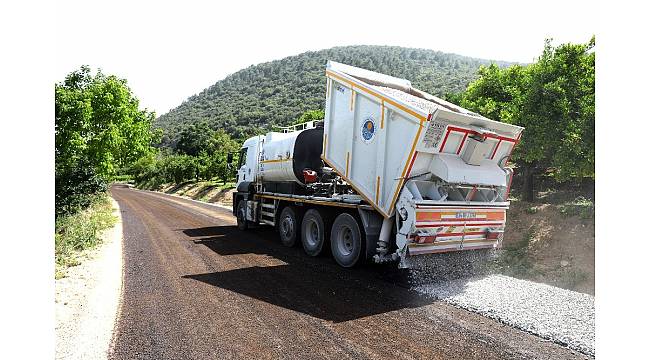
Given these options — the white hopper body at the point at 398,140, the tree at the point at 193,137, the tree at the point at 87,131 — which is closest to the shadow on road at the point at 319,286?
the white hopper body at the point at 398,140

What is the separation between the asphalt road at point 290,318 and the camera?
4062 millimetres

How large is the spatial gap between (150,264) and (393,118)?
577cm

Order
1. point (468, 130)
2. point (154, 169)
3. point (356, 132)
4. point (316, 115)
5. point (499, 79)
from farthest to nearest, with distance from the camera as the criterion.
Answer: point (154, 169)
point (316, 115)
point (499, 79)
point (356, 132)
point (468, 130)

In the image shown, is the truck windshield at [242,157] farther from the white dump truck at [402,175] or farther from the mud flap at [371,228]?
the mud flap at [371,228]

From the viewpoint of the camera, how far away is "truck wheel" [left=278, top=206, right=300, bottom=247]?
9805 millimetres

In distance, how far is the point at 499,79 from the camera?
16016 millimetres

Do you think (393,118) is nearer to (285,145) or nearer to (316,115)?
(285,145)

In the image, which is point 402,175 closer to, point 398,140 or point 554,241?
point 398,140

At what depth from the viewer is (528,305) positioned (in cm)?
533

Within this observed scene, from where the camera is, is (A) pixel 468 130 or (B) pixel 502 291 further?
(A) pixel 468 130

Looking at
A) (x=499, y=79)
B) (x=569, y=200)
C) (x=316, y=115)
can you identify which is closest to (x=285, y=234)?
(x=569, y=200)

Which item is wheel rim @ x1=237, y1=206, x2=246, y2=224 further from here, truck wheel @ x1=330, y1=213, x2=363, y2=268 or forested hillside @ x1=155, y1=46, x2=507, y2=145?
forested hillside @ x1=155, y1=46, x2=507, y2=145

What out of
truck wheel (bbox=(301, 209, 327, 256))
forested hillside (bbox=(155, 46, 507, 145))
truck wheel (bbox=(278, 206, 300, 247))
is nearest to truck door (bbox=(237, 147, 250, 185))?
truck wheel (bbox=(278, 206, 300, 247))

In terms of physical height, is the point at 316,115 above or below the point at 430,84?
below
